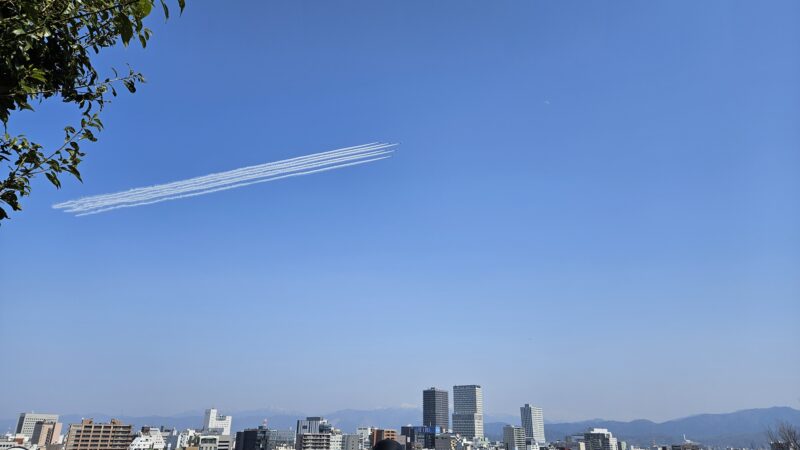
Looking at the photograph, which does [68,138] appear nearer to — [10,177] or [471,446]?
[10,177]

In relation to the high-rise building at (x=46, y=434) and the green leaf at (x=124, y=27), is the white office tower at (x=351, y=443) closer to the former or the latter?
the high-rise building at (x=46, y=434)

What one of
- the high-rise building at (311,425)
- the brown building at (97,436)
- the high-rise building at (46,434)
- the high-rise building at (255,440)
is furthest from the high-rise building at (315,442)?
the high-rise building at (46,434)

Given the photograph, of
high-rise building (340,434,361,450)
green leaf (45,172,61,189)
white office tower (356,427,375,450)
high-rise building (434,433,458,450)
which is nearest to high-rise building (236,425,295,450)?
high-rise building (340,434,361,450)

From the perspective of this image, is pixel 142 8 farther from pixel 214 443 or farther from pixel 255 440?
pixel 255 440

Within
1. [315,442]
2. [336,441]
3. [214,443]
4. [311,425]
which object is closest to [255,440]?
[214,443]

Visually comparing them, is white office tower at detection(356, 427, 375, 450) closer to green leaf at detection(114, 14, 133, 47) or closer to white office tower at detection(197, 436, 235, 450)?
white office tower at detection(197, 436, 235, 450)

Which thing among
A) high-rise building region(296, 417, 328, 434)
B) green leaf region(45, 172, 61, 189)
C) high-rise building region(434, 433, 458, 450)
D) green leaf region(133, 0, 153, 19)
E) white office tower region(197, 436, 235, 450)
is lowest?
high-rise building region(434, 433, 458, 450)

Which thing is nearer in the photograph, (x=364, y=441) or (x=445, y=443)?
(x=445, y=443)

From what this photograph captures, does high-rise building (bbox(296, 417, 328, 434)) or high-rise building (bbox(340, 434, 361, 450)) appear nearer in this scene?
high-rise building (bbox(340, 434, 361, 450))
